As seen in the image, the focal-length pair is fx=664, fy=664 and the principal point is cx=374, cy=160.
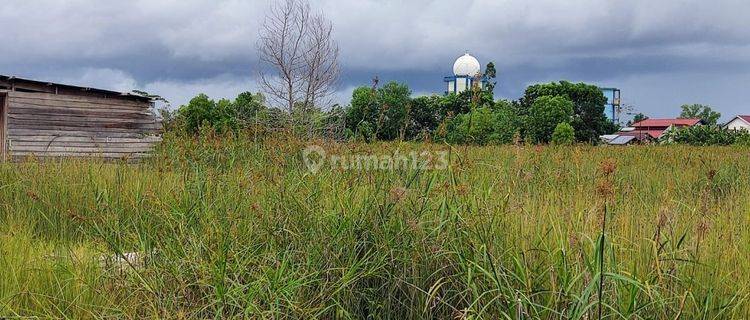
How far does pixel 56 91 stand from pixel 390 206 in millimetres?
17012

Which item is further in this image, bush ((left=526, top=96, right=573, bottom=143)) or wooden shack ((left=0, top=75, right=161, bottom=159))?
bush ((left=526, top=96, right=573, bottom=143))

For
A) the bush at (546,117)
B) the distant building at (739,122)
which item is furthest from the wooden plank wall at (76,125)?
the distant building at (739,122)

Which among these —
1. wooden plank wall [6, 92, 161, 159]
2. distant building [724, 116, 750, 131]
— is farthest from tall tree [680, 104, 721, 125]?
wooden plank wall [6, 92, 161, 159]

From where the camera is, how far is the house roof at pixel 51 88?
17156mm

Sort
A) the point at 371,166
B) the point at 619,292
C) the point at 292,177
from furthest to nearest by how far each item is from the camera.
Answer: the point at 292,177
the point at 371,166
the point at 619,292

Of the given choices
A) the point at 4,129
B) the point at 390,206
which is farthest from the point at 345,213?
the point at 4,129

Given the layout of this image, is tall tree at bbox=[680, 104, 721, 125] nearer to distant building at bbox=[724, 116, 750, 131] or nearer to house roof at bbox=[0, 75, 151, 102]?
distant building at bbox=[724, 116, 750, 131]

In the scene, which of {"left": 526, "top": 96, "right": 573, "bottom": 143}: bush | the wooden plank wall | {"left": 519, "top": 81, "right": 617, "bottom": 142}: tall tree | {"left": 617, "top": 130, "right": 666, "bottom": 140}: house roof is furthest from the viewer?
{"left": 519, "top": 81, "right": 617, "bottom": 142}: tall tree

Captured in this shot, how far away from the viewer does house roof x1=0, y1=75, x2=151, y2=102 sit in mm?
17156

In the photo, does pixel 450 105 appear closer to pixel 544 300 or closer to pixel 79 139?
pixel 79 139

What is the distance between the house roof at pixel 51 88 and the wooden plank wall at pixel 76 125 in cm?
16

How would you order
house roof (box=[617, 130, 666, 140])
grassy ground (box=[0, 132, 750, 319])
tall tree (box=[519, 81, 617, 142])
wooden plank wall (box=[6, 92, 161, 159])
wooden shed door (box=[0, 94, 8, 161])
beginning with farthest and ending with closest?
tall tree (box=[519, 81, 617, 142]), house roof (box=[617, 130, 666, 140]), wooden plank wall (box=[6, 92, 161, 159]), wooden shed door (box=[0, 94, 8, 161]), grassy ground (box=[0, 132, 750, 319])

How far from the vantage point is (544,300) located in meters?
2.79

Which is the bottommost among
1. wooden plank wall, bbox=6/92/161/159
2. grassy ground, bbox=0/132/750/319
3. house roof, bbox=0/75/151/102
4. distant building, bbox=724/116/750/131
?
grassy ground, bbox=0/132/750/319
